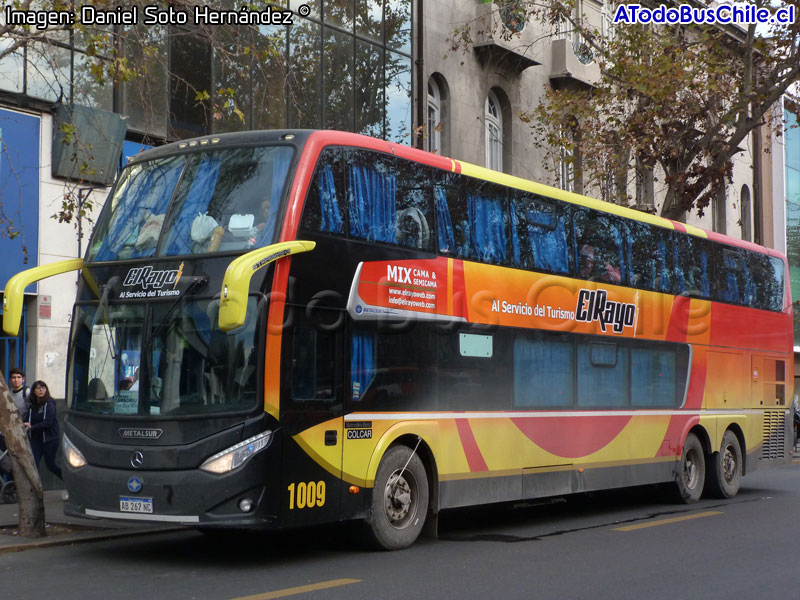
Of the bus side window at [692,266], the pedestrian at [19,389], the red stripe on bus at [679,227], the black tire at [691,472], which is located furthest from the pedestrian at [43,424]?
the red stripe on bus at [679,227]

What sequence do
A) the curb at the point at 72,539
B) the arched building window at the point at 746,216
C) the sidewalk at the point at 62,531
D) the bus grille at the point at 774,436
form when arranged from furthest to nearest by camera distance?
the arched building window at the point at 746,216 < the bus grille at the point at 774,436 < the sidewalk at the point at 62,531 < the curb at the point at 72,539

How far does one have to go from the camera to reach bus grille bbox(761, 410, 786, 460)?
1911cm

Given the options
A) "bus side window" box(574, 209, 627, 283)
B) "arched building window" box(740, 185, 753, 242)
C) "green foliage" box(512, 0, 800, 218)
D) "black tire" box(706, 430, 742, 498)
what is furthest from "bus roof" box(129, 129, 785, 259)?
"arched building window" box(740, 185, 753, 242)

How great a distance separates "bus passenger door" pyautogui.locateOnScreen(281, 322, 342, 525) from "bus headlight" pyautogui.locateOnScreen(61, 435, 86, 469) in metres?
1.99

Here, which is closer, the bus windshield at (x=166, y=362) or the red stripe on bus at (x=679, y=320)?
the bus windshield at (x=166, y=362)

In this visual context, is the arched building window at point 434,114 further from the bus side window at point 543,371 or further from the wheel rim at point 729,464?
the bus side window at point 543,371

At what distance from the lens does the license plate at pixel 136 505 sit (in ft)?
31.2

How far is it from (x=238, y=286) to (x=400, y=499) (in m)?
3.41

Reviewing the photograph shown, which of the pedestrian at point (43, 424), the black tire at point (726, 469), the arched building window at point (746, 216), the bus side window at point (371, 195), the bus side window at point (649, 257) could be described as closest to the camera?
the bus side window at point (371, 195)

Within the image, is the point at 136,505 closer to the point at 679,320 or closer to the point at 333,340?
the point at 333,340

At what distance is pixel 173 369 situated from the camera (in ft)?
31.9

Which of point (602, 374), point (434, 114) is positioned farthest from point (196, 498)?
point (434, 114)

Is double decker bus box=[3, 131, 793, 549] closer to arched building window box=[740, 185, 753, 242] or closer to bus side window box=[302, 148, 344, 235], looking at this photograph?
bus side window box=[302, 148, 344, 235]

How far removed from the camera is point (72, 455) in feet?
33.8
